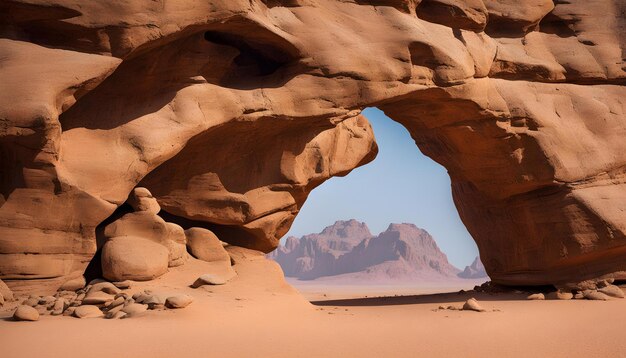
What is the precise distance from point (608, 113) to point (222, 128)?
26.6 ft

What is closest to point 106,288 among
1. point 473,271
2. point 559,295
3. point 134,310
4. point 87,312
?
point 87,312

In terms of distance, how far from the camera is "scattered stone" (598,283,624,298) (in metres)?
10.2

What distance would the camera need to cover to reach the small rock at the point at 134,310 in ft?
19.5

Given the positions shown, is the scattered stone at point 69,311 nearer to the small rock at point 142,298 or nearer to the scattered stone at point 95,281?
the small rock at point 142,298

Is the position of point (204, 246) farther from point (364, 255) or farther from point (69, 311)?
point (364, 255)

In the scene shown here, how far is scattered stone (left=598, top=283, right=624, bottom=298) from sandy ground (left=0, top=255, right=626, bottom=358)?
2.01 metres

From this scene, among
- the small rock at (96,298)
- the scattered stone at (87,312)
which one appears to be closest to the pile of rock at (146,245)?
the small rock at (96,298)

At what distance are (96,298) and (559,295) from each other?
8409 millimetres

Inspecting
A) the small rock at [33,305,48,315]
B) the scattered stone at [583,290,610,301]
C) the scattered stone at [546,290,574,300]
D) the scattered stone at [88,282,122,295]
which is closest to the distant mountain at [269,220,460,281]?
the scattered stone at [546,290,574,300]

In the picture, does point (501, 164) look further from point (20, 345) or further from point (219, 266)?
point (20, 345)

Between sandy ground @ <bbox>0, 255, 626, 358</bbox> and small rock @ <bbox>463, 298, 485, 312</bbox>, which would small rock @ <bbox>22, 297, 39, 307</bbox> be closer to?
sandy ground @ <bbox>0, 255, 626, 358</bbox>

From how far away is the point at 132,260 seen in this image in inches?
300

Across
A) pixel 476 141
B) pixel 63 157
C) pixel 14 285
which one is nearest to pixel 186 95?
pixel 63 157

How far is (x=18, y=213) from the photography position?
24.6 ft
